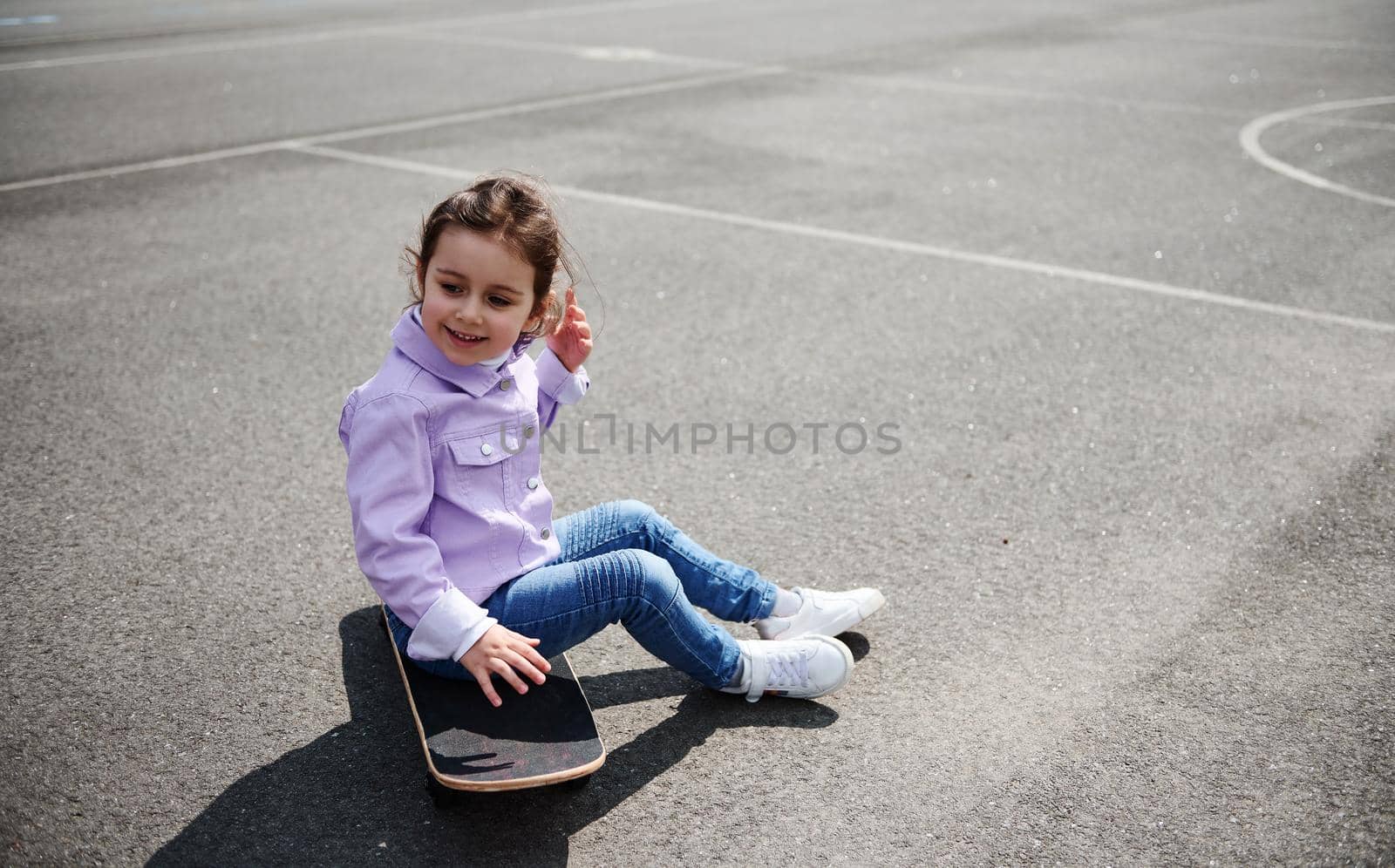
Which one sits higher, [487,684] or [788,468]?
[487,684]

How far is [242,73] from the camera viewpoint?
461 inches

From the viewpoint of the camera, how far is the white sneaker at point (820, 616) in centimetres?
348

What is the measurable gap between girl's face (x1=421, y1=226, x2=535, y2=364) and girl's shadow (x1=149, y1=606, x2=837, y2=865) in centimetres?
96

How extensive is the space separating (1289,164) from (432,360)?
301 inches

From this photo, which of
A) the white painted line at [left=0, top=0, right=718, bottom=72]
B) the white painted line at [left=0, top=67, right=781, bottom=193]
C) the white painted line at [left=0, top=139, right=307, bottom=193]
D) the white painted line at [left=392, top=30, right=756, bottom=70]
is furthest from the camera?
the white painted line at [left=392, top=30, right=756, bottom=70]

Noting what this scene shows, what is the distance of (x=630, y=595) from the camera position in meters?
3.07

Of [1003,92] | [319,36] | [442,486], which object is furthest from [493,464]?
[319,36]

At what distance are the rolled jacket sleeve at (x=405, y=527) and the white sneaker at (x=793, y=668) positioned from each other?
30.4 inches

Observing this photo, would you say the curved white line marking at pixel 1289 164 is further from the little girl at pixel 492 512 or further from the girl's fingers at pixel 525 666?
the girl's fingers at pixel 525 666

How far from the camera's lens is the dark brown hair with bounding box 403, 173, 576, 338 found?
2920mm

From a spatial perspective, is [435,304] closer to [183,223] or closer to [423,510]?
[423,510]

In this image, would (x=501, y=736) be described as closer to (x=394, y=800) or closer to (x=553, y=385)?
(x=394, y=800)

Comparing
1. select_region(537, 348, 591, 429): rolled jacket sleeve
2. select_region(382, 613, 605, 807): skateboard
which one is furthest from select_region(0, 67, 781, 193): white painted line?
select_region(382, 613, 605, 807): skateboard

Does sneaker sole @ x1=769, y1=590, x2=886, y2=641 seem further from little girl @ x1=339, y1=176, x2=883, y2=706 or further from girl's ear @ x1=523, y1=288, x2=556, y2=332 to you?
girl's ear @ x1=523, y1=288, x2=556, y2=332
